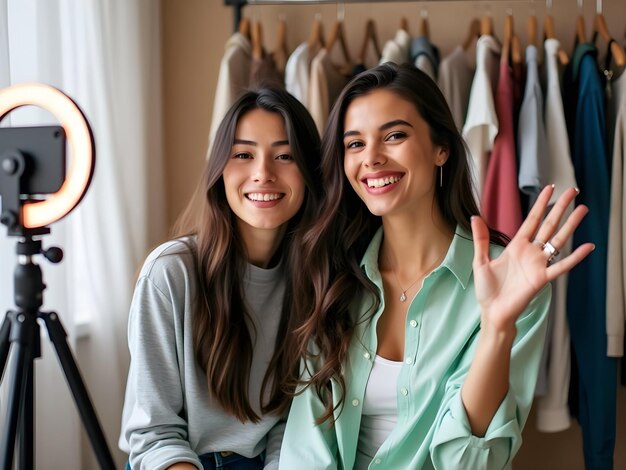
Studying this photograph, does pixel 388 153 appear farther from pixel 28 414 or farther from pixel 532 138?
pixel 28 414

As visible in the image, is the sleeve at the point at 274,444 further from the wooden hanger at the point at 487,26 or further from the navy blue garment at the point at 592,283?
the wooden hanger at the point at 487,26

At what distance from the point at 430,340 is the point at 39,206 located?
0.78 meters

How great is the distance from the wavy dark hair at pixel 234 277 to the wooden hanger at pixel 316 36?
0.78m

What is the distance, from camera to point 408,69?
4.56 ft

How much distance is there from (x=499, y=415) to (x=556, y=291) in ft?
3.12

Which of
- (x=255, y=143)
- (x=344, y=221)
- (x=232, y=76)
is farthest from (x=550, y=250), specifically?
(x=232, y=76)

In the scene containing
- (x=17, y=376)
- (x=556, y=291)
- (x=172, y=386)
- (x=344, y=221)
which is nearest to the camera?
(x=17, y=376)

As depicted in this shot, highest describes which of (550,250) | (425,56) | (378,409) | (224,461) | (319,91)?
(425,56)

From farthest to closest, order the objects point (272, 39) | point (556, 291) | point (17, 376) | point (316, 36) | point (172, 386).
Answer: point (272, 39) < point (316, 36) < point (556, 291) < point (172, 386) < point (17, 376)

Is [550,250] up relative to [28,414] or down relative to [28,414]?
up

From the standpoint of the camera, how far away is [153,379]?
135 centimetres

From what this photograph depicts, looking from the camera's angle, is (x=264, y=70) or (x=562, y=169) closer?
(x=562, y=169)

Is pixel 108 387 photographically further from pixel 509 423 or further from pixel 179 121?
pixel 509 423

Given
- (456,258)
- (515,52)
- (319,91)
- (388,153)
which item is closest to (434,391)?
(456,258)
